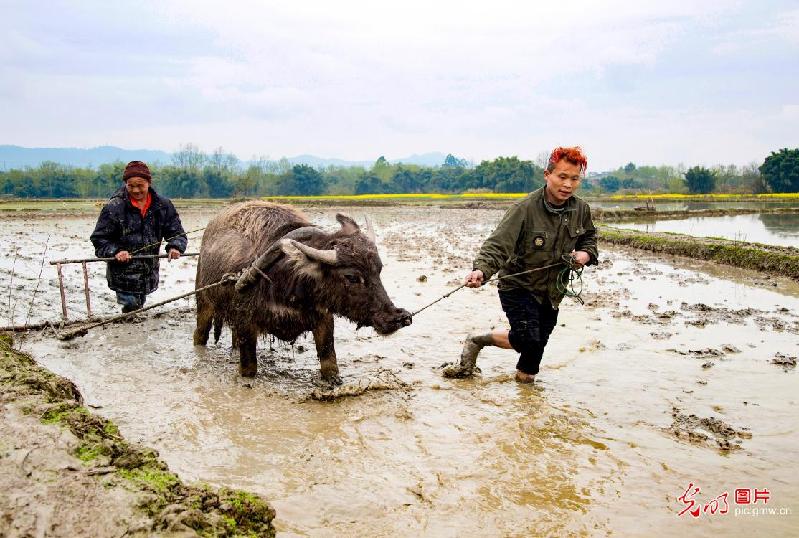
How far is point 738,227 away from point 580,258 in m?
19.4

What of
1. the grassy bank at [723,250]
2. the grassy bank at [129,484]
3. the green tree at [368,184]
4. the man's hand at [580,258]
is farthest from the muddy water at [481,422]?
the green tree at [368,184]

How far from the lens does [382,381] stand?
481 cm

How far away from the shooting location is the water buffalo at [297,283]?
Result: 447 centimetres

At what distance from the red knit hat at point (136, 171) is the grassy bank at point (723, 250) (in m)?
10.2

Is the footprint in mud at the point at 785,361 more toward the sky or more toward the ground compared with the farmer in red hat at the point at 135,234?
more toward the ground

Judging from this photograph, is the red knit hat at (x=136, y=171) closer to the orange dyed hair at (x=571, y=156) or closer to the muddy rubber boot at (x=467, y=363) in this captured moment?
the muddy rubber boot at (x=467, y=363)

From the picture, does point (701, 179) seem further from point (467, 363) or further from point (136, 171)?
point (136, 171)

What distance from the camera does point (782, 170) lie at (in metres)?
46.8

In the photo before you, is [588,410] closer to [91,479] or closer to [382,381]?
[382,381]

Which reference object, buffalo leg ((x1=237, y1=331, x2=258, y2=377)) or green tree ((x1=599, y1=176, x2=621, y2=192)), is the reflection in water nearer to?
buffalo leg ((x1=237, y1=331, x2=258, y2=377))

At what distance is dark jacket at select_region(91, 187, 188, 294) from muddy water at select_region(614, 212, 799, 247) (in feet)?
45.3

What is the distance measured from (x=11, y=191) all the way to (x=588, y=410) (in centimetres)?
7027

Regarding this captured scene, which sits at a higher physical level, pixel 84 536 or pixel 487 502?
pixel 84 536

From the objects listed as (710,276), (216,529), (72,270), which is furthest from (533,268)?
(72,270)
